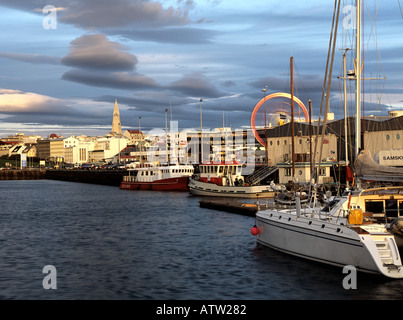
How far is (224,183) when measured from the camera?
207ft

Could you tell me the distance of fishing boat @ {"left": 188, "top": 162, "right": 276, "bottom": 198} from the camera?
190 ft

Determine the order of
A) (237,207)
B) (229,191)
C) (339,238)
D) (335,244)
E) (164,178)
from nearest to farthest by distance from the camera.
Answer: (339,238) < (335,244) < (237,207) < (229,191) < (164,178)

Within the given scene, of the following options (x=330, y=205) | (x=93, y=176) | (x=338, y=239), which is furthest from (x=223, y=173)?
(x=93, y=176)

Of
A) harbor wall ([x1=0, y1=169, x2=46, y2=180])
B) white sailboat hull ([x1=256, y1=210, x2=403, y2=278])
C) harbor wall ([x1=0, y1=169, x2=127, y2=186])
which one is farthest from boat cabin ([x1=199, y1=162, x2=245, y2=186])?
harbor wall ([x1=0, y1=169, x2=46, y2=180])

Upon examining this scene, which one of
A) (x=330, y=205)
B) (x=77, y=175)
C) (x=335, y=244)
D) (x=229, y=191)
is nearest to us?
(x=335, y=244)

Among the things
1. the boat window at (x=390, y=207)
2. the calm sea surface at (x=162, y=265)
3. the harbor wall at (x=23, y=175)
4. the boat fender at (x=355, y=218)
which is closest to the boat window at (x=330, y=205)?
the boat window at (x=390, y=207)

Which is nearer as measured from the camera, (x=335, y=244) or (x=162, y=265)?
(x=335, y=244)

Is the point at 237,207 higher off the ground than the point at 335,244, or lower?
lower

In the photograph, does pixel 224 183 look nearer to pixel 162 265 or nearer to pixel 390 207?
pixel 162 265

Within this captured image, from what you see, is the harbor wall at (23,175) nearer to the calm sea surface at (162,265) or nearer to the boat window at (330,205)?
the calm sea surface at (162,265)

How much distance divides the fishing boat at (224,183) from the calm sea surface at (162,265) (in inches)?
651

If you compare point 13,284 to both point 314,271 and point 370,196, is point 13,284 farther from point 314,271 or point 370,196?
point 370,196

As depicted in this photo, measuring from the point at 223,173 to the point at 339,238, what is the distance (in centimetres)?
4533
